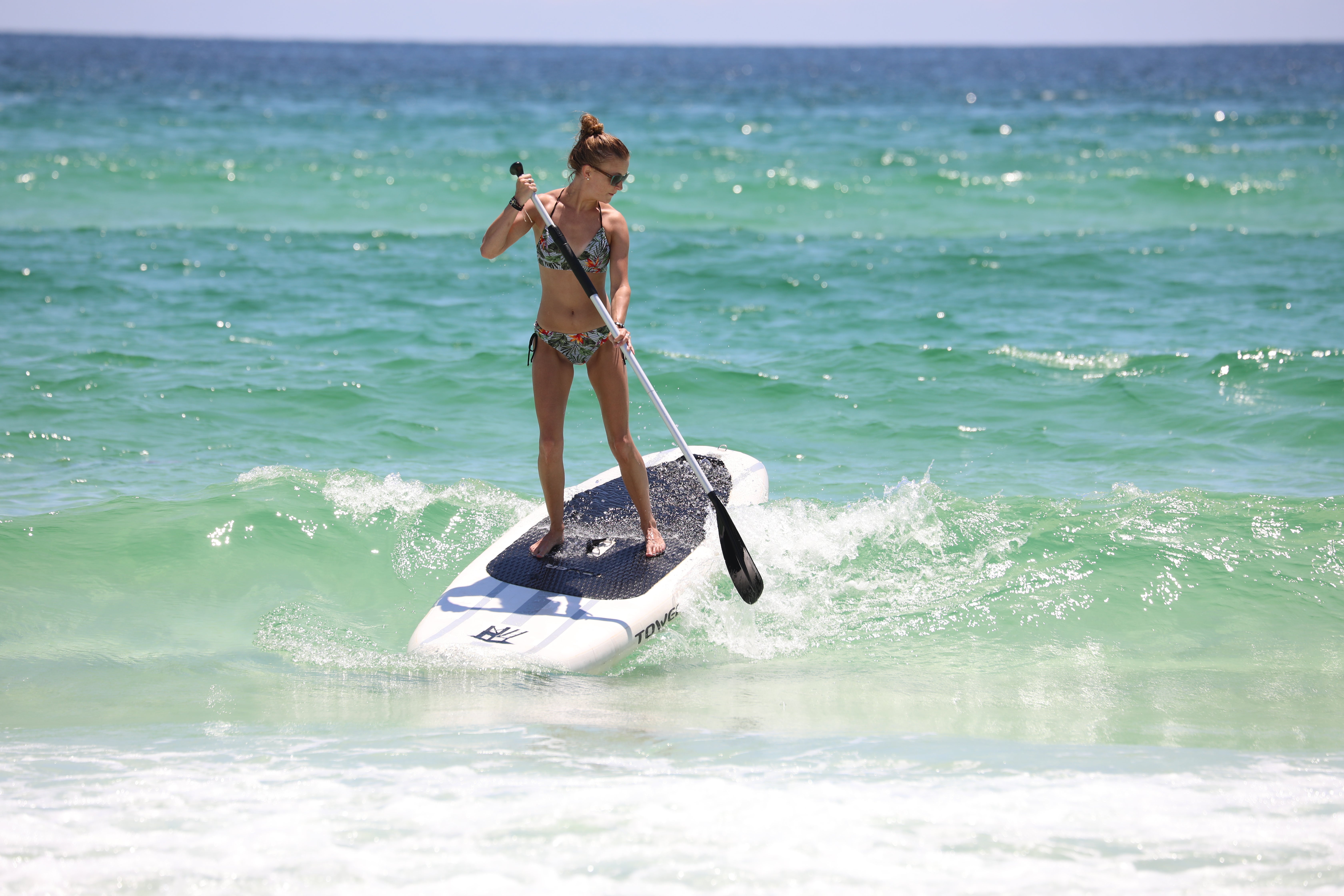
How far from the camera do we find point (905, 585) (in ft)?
19.1

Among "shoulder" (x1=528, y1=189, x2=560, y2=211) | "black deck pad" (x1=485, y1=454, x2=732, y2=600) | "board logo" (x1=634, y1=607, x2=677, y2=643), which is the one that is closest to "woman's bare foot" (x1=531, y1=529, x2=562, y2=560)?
"black deck pad" (x1=485, y1=454, x2=732, y2=600)

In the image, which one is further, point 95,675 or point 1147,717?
point 95,675

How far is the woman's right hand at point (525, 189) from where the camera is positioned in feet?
14.9

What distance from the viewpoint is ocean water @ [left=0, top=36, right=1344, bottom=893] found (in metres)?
3.47

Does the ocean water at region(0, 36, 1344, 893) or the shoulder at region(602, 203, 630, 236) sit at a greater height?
the shoulder at region(602, 203, 630, 236)

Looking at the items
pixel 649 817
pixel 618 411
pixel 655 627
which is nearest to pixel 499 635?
pixel 655 627

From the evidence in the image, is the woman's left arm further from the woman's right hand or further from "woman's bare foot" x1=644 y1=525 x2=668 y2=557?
"woman's bare foot" x1=644 y1=525 x2=668 y2=557

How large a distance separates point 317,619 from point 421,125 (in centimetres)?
2943

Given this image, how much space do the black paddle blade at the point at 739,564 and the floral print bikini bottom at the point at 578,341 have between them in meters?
0.94

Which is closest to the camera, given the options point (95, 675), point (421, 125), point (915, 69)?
point (95, 675)

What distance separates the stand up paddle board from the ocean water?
0.14 meters

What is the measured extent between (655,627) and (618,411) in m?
1.00

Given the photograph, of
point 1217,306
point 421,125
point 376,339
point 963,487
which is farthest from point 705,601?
point 421,125

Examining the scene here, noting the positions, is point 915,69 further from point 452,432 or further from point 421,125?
point 452,432
